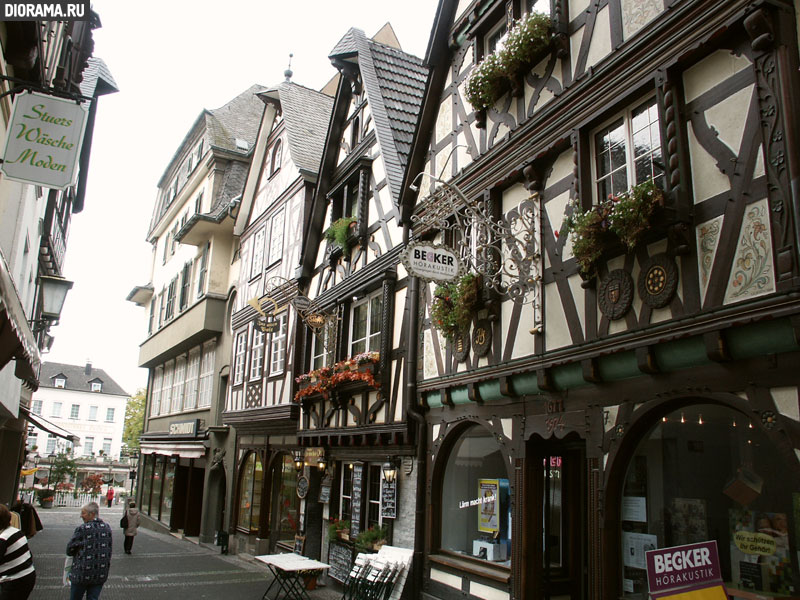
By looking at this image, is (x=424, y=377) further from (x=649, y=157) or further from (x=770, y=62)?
(x=770, y=62)

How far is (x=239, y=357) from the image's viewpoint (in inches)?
777

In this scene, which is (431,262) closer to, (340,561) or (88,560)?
(88,560)

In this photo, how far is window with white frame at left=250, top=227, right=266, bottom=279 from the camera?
63.3 feet

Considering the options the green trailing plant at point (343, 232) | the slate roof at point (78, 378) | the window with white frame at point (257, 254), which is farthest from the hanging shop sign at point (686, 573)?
the slate roof at point (78, 378)

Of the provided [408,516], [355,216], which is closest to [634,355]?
[408,516]

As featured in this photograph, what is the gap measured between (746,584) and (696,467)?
106 centimetres

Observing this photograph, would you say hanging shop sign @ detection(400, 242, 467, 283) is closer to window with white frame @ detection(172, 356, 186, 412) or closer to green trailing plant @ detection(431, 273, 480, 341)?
green trailing plant @ detection(431, 273, 480, 341)

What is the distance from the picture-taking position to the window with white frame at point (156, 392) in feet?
97.4

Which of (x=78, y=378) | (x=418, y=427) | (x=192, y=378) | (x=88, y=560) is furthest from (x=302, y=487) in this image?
(x=78, y=378)

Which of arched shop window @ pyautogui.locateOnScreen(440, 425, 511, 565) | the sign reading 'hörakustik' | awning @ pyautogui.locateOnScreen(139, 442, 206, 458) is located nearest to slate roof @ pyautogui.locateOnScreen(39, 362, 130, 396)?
awning @ pyautogui.locateOnScreen(139, 442, 206, 458)

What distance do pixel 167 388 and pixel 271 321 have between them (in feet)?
43.6

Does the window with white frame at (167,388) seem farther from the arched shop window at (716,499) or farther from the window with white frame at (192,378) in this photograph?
the arched shop window at (716,499)

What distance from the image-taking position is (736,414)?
5.94 metres

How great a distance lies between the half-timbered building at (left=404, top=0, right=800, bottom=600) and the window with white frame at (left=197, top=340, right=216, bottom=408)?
13.8 m
